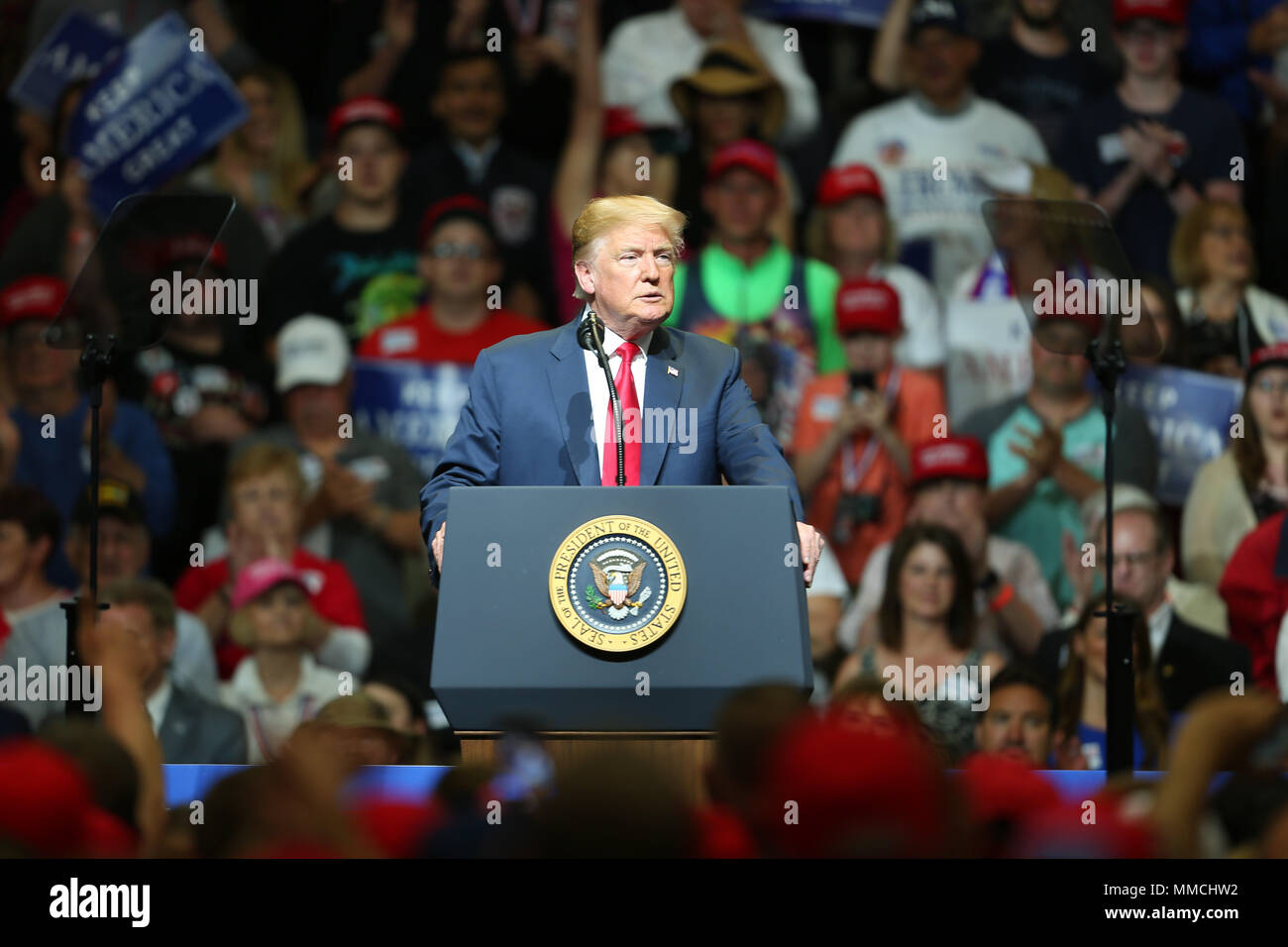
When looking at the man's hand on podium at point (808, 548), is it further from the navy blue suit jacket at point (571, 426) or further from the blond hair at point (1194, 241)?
the blond hair at point (1194, 241)

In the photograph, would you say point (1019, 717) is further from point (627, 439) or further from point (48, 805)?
point (48, 805)

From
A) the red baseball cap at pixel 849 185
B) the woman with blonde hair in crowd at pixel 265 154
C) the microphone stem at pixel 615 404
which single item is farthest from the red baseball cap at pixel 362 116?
the microphone stem at pixel 615 404

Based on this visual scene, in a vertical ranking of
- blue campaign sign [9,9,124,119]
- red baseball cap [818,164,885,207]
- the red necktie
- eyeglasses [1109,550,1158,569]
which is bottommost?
eyeglasses [1109,550,1158,569]

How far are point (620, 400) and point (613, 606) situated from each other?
2.08 feet

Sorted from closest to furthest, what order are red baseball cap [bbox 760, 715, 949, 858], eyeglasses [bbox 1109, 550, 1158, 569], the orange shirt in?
red baseball cap [bbox 760, 715, 949, 858] → eyeglasses [bbox 1109, 550, 1158, 569] → the orange shirt

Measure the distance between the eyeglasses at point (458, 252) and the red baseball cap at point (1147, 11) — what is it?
249cm

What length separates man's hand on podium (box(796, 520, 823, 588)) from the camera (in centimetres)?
296

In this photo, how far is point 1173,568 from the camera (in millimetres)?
5812

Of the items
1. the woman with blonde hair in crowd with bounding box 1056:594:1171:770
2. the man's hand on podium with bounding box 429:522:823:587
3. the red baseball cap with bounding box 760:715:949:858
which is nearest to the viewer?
the red baseball cap with bounding box 760:715:949:858

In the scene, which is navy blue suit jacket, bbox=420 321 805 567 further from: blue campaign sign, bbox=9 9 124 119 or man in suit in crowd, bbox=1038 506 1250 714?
blue campaign sign, bbox=9 9 124 119

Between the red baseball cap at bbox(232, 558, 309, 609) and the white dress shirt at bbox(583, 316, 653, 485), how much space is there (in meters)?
2.57

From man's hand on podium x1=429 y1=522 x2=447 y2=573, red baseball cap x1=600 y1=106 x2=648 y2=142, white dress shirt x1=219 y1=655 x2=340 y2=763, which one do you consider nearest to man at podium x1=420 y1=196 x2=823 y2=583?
man's hand on podium x1=429 y1=522 x2=447 y2=573

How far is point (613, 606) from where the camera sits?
2.77 metres

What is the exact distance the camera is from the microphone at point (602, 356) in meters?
3.07
